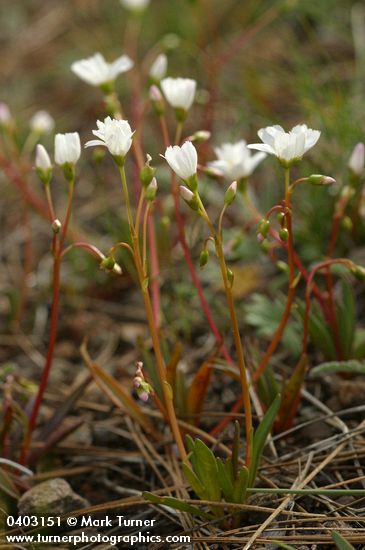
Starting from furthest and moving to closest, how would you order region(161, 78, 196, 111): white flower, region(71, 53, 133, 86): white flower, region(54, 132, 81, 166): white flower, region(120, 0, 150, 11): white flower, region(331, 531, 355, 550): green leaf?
1. region(120, 0, 150, 11): white flower
2. region(71, 53, 133, 86): white flower
3. region(161, 78, 196, 111): white flower
4. region(54, 132, 81, 166): white flower
5. region(331, 531, 355, 550): green leaf

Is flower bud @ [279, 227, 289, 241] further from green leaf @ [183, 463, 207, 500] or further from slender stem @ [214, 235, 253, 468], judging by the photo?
green leaf @ [183, 463, 207, 500]

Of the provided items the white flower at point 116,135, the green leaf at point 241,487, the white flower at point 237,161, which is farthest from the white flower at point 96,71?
the green leaf at point 241,487

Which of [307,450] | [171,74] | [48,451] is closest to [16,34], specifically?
[171,74]

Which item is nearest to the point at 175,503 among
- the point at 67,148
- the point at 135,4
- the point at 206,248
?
the point at 206,248

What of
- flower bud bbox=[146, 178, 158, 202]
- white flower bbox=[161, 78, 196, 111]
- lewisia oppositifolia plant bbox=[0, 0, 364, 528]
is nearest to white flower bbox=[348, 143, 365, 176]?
lewisia oppositifolia plant bbox=[0, 0, 364, 528]

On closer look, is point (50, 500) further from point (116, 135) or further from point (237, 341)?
point (116, 135)

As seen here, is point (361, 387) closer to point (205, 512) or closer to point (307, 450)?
point (307, 450)

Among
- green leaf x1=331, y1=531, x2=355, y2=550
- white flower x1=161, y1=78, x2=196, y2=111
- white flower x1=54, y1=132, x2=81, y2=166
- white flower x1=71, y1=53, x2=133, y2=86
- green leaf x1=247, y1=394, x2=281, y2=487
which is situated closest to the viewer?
green leaf x1=331, y1=531, x2=355, y2=550
